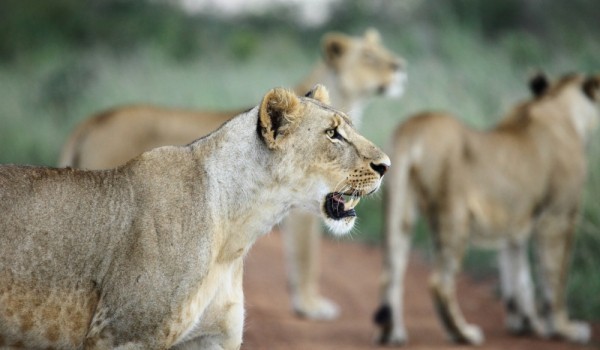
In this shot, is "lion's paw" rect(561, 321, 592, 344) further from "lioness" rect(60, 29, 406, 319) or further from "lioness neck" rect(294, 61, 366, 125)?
"lioness neck" rect(294, 61, 366, 125)

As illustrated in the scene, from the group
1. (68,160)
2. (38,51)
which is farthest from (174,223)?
(38,51)

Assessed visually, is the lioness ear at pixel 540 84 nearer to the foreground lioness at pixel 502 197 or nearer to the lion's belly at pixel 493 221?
the foreground lioness at pixel 502 197

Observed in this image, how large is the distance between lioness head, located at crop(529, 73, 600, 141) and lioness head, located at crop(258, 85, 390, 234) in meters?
3.93

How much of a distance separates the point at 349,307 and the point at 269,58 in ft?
30.7

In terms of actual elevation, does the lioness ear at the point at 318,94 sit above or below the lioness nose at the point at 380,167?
above

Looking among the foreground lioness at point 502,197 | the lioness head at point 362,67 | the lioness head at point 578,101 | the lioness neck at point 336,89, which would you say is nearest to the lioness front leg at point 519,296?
the foreground lioness at point 502,197

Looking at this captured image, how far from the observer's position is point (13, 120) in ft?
41.3

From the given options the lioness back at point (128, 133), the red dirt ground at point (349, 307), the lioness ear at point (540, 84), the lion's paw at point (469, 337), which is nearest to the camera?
the lion's paw at point (469, 337)

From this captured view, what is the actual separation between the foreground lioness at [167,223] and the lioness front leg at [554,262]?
3.44m

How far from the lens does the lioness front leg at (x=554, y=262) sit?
283 inches

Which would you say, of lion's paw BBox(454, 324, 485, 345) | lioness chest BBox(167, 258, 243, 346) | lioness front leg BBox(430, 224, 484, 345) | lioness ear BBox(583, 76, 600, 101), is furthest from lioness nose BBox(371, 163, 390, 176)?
lioness ear BBox(583, 76, 600, 101)

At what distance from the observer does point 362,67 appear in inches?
350

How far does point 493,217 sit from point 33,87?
844 cm

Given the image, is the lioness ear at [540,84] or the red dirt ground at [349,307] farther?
the lioness ear at [540,84]
